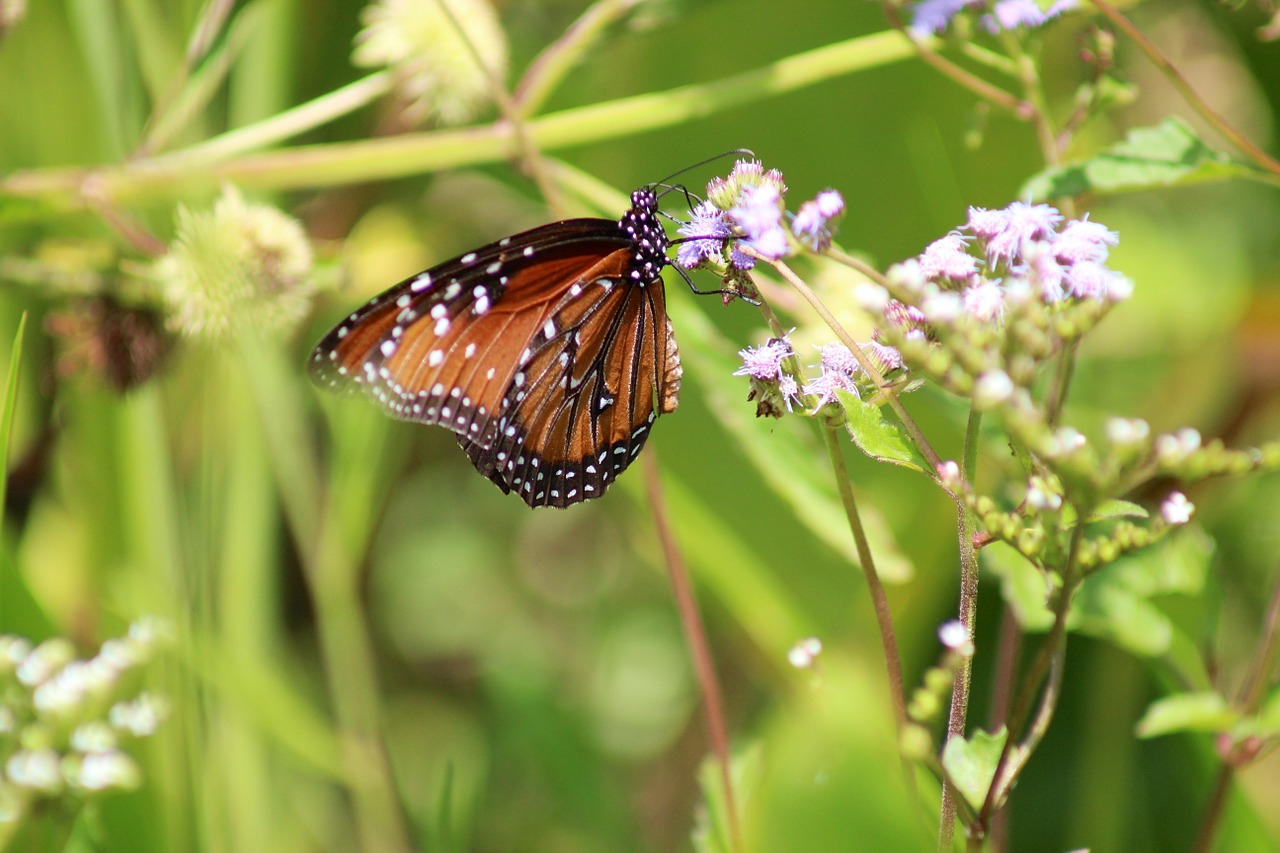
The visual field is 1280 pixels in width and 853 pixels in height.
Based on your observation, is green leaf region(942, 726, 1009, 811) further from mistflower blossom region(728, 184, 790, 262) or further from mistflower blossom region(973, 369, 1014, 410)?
mistflower blossom region(728, 184, 790, 262)

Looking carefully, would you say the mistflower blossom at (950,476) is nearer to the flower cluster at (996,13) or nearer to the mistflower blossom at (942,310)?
the mistflower blossom at (942,310)

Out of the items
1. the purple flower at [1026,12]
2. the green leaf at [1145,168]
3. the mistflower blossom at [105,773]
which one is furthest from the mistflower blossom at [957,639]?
the mistflower blossom at [105,773]

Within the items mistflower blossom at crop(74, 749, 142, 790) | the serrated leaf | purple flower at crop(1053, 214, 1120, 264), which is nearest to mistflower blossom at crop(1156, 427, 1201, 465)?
the serrated leaf

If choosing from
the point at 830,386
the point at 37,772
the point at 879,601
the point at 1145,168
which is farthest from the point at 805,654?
the point at 37,772

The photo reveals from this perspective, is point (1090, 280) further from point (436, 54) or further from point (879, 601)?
point (436, 54)

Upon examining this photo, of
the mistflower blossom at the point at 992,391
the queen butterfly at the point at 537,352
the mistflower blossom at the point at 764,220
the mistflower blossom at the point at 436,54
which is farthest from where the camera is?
the mistflower blossom at the point at 436,54

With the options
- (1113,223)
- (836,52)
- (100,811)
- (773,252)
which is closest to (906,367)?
(773,252)
